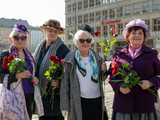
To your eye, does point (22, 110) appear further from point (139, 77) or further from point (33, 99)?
point (139, 77)

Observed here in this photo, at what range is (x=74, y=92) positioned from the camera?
3043mm

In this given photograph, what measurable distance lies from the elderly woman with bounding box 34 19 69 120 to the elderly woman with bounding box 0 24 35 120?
0.21m

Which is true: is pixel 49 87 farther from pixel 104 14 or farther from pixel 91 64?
pixel 104 14

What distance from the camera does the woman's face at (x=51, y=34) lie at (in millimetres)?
3451

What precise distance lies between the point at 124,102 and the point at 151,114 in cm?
38

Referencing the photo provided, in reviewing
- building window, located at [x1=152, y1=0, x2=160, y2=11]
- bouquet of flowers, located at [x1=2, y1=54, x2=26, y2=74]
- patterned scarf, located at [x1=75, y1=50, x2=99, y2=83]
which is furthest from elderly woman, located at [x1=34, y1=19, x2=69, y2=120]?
building window, located at [x1=152, y1=0, x2=160, y2=11]

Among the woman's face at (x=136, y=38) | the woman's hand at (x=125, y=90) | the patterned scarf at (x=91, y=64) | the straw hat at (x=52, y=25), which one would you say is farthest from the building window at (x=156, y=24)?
the woman's hand at (x=125, y=90)

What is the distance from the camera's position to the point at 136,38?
2.69 m

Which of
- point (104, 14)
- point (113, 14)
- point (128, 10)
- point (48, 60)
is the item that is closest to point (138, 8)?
point (128, 10)

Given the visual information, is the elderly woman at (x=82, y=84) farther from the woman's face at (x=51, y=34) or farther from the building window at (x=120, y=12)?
the building window at (x=120, y=12)

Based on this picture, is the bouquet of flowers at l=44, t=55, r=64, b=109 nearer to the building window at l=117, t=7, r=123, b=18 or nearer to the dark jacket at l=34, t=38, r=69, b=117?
the dark jacket at l=34, t=38, r=69, b=117

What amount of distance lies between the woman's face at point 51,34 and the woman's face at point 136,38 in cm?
137

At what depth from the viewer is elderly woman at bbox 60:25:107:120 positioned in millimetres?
3051

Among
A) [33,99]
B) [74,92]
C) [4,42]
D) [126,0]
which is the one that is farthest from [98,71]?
[4,42]
